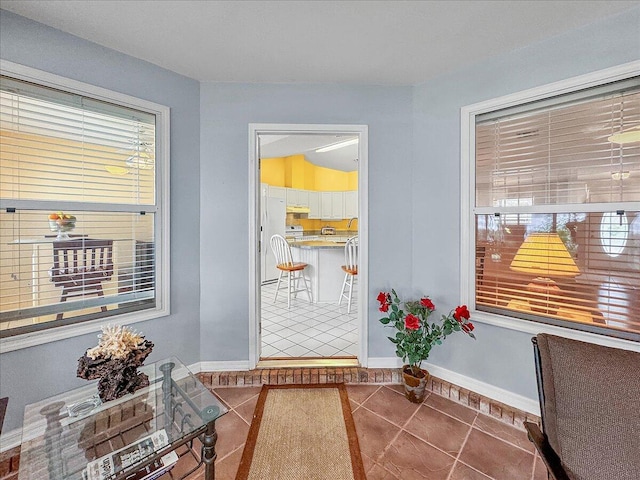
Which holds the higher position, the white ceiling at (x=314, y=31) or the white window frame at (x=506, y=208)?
the white ceiling at (x=314, y=31)

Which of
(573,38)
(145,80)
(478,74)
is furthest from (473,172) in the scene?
(145,80)

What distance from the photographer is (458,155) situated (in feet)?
6.69

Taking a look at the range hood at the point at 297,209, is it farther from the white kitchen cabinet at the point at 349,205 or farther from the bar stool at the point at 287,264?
the bar stool at the point at 287,264

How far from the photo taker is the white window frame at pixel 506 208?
1529 millimetres

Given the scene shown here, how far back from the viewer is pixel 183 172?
2.15 metres

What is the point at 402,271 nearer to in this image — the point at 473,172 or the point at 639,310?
the point at 473,172

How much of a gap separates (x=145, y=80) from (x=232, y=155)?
0.74 m

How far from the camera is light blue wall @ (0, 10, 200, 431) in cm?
154

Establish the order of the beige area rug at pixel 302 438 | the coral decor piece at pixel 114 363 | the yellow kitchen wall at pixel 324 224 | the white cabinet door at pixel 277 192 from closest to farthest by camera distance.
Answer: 1. the coral decor piece at pixel 114 363
2. the beige area rug at pixel 302 438
3. the white cabinet door at pixel 277 192
4. the yellow kitchen wall at pixel 324 224

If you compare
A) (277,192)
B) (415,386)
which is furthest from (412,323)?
(277,192)

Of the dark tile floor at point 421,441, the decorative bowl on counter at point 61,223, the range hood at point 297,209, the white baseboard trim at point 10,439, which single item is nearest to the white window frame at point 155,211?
the decorative bowl on counter at point 61,223

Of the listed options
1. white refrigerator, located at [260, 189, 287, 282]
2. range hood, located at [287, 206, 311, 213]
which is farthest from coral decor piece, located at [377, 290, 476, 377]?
range hood, located at [287, 206, 311, 213]

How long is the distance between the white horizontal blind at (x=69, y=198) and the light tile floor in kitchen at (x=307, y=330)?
1296mm

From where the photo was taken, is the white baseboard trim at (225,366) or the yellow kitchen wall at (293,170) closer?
the white baseboard trim at (225,366)
